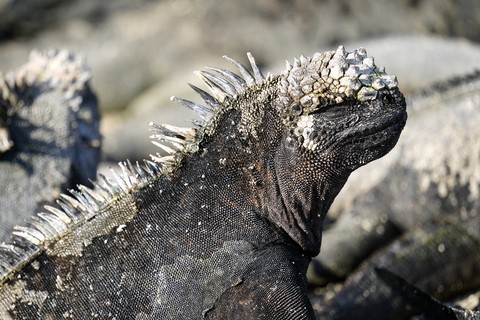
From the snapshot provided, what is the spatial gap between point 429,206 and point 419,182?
0.20m

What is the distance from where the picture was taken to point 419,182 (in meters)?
5.70

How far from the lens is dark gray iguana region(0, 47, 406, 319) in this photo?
9.04 ft

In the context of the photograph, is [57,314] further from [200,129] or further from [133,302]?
[200,129]

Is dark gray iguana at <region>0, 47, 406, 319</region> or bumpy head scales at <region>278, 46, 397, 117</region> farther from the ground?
bumpy head scales at <region>278, 46, 397, 117</region>

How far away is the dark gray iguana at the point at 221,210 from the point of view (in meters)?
2.76

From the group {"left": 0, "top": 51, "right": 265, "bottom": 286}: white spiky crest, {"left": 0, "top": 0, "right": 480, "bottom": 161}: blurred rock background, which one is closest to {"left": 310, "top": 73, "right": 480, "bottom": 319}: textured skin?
{"left": 0, "top": 51, "right": 265, "bottom": 286}: white spiky crest

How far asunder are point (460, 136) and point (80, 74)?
254 centimetres

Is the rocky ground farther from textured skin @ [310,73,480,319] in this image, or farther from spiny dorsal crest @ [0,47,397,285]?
spiny dorsal crest @ [0,47,397,285]

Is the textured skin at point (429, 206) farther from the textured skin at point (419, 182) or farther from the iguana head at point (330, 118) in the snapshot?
the iguana head at point (330, 118)

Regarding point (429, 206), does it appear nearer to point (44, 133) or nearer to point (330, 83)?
point (44, 133)

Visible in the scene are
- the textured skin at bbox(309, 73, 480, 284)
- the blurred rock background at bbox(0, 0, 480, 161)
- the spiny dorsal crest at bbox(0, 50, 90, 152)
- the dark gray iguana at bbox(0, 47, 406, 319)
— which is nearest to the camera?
the dark gray iguana at bbox(0, 47, 406, 319)

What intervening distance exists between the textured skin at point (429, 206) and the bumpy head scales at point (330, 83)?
1.99 meters

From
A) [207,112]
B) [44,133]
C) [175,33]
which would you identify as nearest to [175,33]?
[175,33]

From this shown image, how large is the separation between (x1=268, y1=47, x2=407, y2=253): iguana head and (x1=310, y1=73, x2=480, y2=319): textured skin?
5.96 feet
